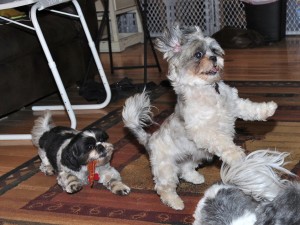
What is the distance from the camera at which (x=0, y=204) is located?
2414mm

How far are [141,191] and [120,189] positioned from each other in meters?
0.09

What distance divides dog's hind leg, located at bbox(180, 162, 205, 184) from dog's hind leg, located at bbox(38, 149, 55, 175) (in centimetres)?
72

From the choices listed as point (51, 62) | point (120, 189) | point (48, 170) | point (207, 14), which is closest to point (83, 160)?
point (120, 189)

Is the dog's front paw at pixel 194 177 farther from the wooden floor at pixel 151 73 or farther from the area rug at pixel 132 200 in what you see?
the wooden floor at pixel 151 73

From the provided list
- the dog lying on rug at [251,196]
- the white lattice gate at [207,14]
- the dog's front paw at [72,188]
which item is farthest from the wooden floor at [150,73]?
the dog lying on rug at [251,196]

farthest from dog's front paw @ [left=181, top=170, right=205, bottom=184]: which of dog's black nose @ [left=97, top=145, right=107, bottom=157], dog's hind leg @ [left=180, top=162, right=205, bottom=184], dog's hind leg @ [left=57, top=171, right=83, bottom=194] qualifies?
dog's hind leg @ [left=57, top=171, right=83, bottom=194]

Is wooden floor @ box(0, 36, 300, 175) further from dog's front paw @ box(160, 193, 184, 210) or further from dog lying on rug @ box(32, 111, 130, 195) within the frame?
dog's front paw @ box(160, 193, 184, 210)

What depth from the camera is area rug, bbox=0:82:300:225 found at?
84.5 inches

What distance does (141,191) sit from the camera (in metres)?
2.36

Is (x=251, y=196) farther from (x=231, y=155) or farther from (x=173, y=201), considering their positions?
(x=173, y=201)

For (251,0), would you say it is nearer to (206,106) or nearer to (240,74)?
(240,74)

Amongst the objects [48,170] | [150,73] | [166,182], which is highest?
[166,182]

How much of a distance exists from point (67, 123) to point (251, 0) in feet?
8.87

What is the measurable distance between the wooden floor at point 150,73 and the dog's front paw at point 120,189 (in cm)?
73
